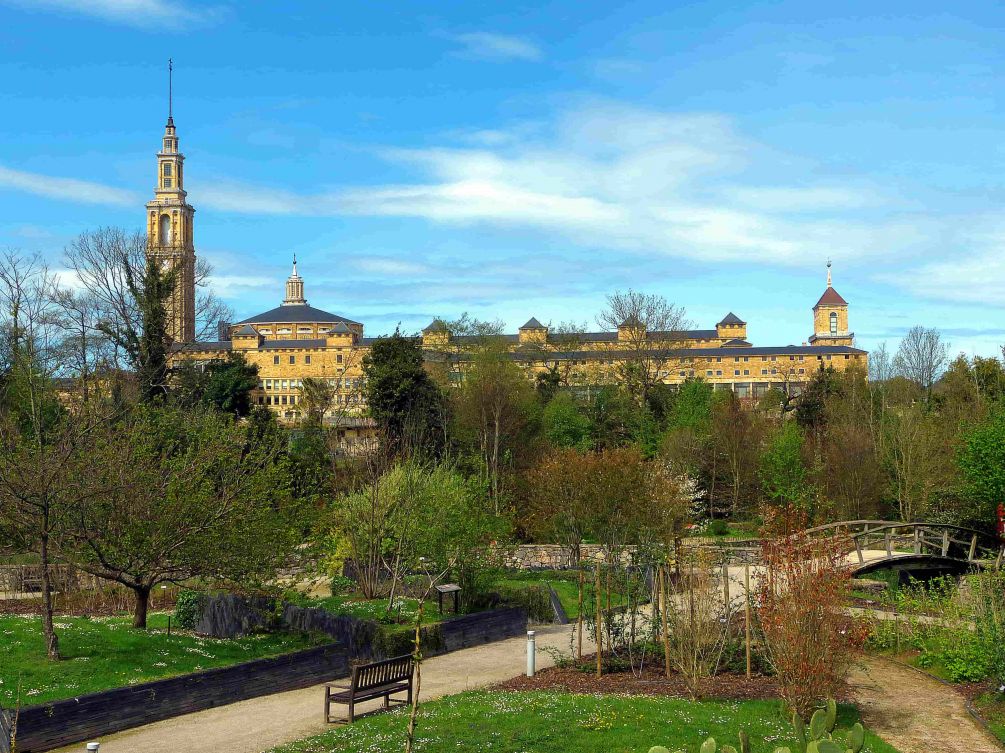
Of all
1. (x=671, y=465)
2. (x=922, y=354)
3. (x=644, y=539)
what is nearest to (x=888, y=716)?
(x=644, y=539)

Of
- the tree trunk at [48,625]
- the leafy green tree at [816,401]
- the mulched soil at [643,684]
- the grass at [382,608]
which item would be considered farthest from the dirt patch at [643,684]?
the leafy green tree at [816,401]

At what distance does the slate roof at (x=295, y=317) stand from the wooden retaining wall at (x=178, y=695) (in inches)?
4710

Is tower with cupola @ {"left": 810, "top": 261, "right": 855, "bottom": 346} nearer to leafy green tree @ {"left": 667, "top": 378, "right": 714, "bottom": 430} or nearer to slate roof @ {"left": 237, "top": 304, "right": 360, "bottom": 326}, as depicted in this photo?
slate roof @ {"left": 237, "top": 304, "right": 360, "bottom": 326}

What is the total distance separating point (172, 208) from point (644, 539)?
407ft

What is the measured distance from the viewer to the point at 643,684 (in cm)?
1559

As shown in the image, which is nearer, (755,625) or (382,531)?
(755,625)

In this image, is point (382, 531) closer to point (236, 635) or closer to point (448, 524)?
point (448, 524)

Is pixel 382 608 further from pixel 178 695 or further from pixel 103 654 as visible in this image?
pixel 178 695

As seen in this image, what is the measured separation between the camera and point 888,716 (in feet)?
46.8

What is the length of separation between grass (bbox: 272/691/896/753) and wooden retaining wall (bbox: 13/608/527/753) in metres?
2.86

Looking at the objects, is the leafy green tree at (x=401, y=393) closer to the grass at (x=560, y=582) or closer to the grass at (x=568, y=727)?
the grass at (x=560, y=582)

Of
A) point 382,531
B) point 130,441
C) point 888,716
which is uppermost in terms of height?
point 130,441

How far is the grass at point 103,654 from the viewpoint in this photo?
567 inches

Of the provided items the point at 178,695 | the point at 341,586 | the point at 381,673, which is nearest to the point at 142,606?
the point at 178,695
